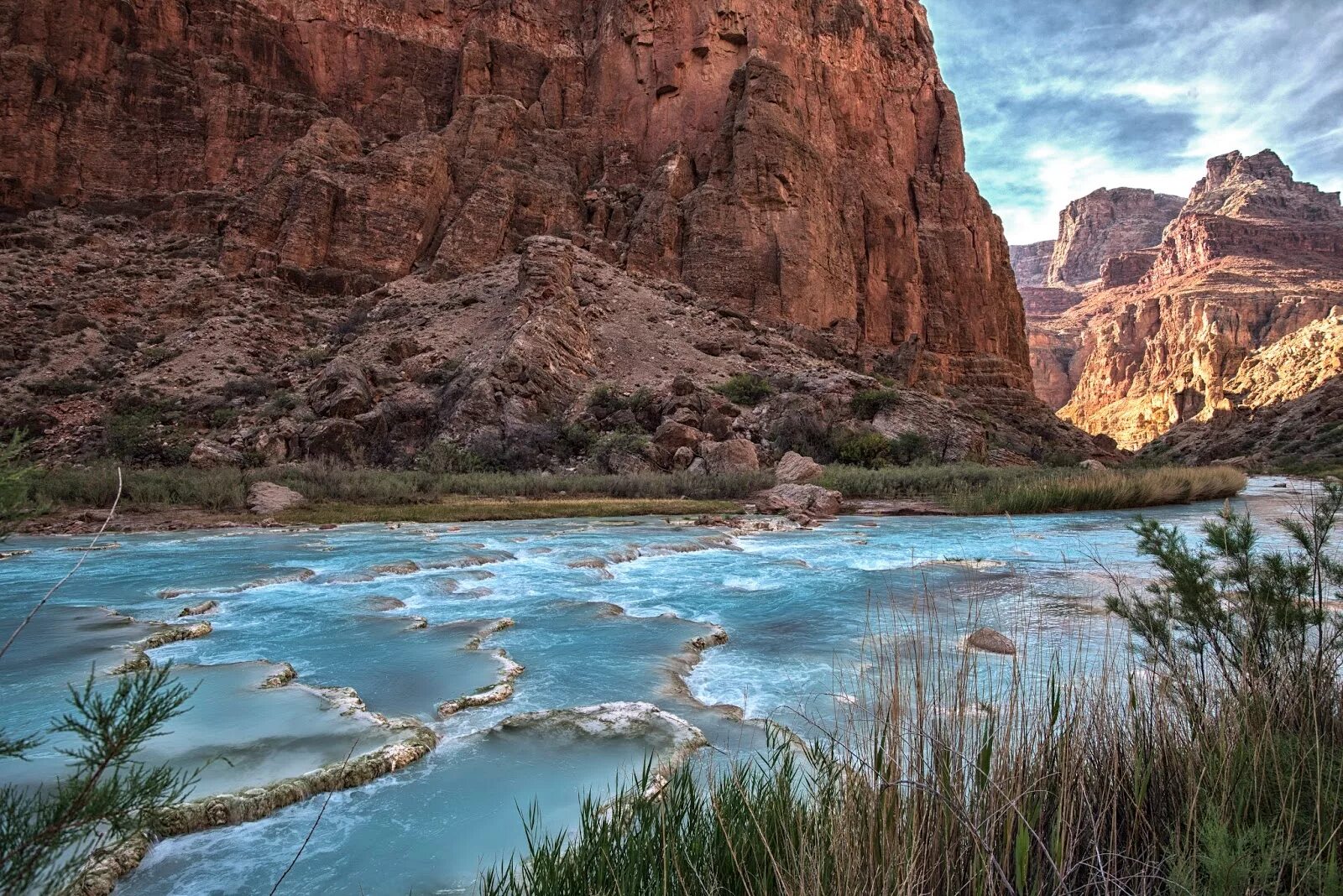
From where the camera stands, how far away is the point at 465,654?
200 inches

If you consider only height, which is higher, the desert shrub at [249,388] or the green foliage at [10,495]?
the desert shrub at [249,388]

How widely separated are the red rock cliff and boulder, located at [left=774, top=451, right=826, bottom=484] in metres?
21.2

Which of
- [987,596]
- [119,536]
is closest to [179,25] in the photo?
[119,536]

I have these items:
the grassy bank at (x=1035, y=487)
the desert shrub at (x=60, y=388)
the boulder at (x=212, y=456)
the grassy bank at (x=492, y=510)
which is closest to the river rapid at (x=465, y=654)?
the grassy bank at (x=492, y=510)

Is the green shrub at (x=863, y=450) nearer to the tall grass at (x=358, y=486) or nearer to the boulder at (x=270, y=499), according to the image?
the tall grass at (x=358, y=486)

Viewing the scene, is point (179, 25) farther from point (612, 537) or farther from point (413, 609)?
point (413, 609)

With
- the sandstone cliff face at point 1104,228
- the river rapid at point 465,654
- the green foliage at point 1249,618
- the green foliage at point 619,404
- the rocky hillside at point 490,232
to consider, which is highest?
the sandstone cliff face at point 1104,228

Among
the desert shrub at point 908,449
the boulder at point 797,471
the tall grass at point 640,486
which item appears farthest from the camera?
the desert shrub at point 908,449

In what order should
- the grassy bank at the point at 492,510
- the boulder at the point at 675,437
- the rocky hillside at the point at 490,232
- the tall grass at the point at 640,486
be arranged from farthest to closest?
the rocky hillside at the point at 490,232, the boulder at the point at 675,437, the tall grass at the point at 640,486, the grassy bank at the point at 492,510

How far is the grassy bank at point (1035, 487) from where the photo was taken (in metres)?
16.1

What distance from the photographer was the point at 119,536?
1154 cm

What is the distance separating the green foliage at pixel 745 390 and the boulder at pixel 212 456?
15962 mm

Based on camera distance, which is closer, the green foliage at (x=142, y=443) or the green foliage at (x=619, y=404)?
the green foliage at (x=142, y=443)

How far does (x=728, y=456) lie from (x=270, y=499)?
456 inches
